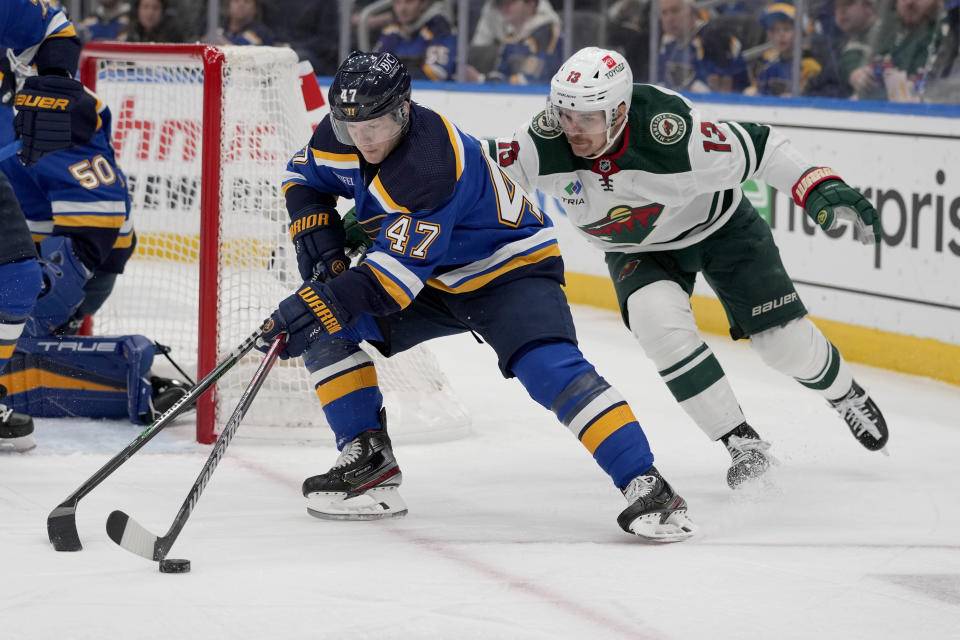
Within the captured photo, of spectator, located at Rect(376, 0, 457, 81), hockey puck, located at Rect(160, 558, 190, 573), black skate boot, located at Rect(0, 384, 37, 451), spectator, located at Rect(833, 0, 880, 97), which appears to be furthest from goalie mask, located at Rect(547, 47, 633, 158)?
spectator, located at Rect(376, 0, 457, 81)

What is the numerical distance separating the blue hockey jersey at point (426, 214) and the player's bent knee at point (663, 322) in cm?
37

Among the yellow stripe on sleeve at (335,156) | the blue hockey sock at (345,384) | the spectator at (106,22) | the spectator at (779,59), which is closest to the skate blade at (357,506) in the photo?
the blue hockey sock at (345,384)

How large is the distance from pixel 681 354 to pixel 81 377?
5.47 ft

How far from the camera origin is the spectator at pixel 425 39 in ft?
22.9

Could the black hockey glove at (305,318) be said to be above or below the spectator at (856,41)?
below

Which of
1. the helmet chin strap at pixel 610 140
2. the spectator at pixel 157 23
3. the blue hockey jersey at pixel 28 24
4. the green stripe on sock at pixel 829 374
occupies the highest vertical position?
the blue hockey jersey at pixel 28 24

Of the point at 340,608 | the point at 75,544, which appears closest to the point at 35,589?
the point at 75,544

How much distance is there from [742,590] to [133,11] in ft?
19.8

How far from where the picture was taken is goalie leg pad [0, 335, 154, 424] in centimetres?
367

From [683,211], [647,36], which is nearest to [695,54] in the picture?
[647,36]

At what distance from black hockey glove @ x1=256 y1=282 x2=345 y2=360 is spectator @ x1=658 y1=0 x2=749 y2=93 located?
140 inches

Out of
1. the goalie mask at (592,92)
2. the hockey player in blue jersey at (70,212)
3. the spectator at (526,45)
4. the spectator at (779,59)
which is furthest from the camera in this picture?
the spectator at (526,45)

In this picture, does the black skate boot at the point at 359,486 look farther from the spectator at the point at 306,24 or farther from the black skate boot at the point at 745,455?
the spectator at the point at 306,24

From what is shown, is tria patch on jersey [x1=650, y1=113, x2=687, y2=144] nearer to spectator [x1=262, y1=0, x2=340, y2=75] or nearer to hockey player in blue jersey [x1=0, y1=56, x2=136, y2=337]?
hockey player in blue jersey [x1=0, y1=56, x2=136, y2=337]
